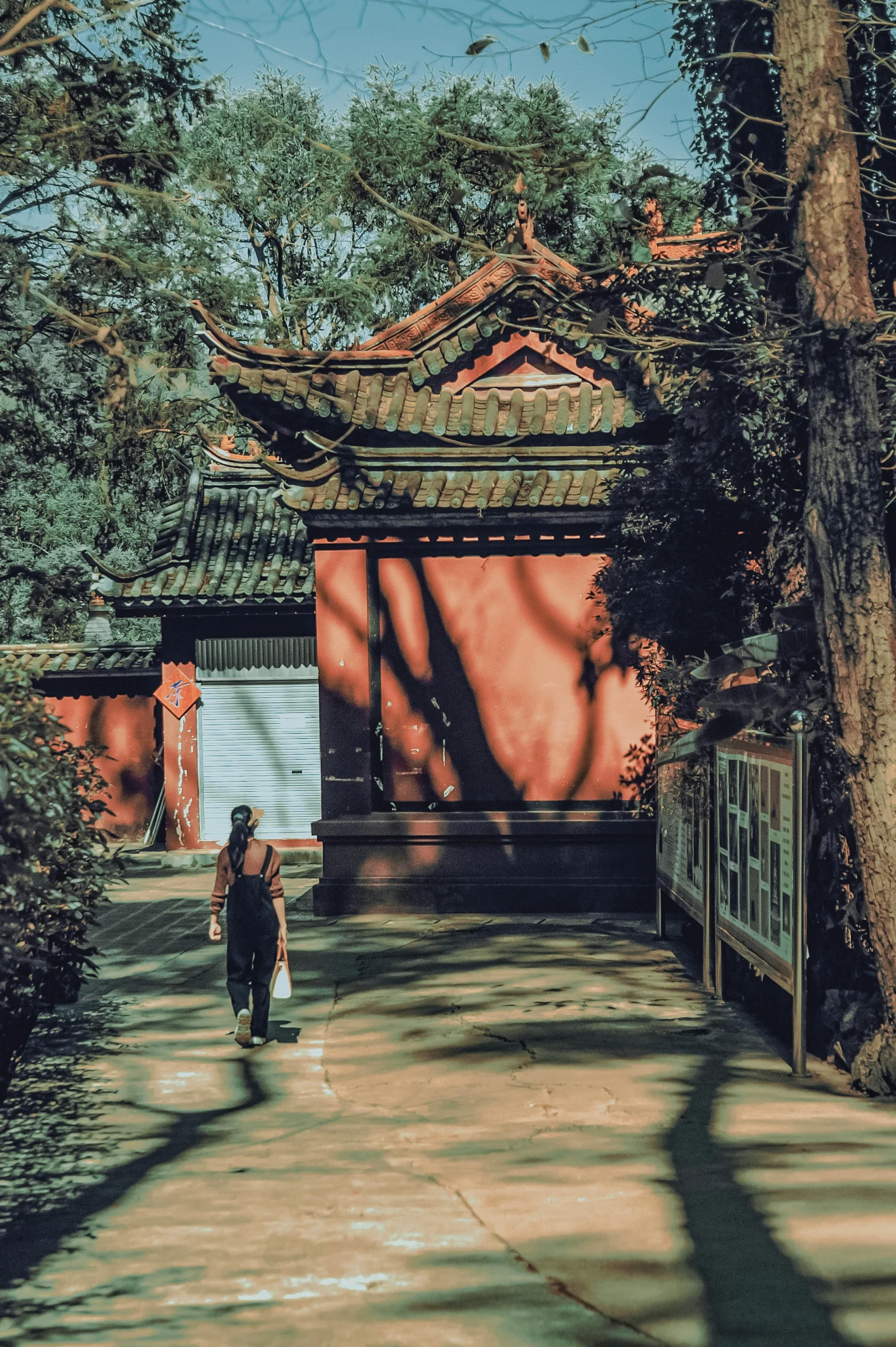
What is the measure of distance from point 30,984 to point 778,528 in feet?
23.0

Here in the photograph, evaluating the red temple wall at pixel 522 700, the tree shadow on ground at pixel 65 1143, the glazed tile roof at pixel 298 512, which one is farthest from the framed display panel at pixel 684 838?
the tree shadow on ground at pixel 65 1143

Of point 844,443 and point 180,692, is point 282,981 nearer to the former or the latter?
point 844,443

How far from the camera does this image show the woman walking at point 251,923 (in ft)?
31.0

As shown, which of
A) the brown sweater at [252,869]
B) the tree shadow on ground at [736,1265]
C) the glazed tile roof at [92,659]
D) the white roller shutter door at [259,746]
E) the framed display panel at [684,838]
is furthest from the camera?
the glazed tile roof at [92,659]

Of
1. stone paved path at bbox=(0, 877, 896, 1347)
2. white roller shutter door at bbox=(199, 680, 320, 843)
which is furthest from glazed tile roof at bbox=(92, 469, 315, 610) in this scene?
stone paved path at bbox=(0, 877, 896, 1347)

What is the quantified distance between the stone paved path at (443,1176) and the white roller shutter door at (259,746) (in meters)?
10.8

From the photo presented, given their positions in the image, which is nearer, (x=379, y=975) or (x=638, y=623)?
(x=379, y=975)

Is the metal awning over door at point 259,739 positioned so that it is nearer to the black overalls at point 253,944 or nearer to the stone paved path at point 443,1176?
the stone paved path at point 443,1176

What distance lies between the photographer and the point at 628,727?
15766mm

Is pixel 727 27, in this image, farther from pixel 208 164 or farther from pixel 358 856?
pixel 208 164

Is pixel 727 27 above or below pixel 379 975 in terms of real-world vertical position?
above

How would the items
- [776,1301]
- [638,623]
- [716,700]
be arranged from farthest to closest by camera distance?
1. [638,623]
2. [716,700]
3. [776,1301]

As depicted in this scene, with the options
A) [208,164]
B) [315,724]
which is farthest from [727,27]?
[208,164]

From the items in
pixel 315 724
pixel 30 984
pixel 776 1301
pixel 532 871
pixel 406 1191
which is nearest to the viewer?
pixel 776 1301
